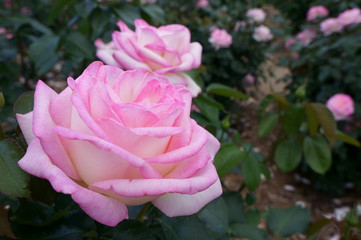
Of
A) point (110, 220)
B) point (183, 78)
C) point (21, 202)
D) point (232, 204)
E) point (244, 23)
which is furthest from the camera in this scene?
point (244, 23)

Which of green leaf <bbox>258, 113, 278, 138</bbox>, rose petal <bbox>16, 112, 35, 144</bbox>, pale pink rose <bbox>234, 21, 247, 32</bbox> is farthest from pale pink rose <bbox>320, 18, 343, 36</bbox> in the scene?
rose petal <bbox>16, 112, 35, 144</bbox>

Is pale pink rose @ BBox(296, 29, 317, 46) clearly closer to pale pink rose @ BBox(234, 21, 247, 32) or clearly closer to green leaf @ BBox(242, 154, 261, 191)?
pale pink rose @ BBox(234, 21, 247, 32)

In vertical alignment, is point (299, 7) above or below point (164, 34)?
below

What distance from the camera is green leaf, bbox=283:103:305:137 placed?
0.86 meters

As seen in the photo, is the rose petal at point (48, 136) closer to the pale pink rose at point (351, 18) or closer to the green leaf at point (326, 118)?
the green leaf at point (326, 118)

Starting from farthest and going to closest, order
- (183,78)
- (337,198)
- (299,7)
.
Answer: (299,7) → (337,198) → (183,78)

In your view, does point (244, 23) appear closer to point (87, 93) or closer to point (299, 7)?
point (299, 7)

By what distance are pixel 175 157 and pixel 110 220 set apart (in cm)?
→ 8

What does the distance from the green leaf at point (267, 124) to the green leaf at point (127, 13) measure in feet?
1.41

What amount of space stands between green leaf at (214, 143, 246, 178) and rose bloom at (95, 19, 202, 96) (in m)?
0.14

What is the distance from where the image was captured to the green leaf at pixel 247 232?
2.19 ft

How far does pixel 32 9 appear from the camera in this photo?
2990 millimetres

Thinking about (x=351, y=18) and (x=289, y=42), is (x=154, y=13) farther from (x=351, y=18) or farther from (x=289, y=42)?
(x=289, y=42)

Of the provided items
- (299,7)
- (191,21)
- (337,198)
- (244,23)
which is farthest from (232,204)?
(299,7)
